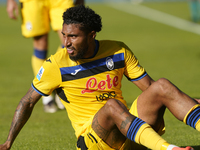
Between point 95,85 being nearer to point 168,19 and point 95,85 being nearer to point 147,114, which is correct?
point 147,114

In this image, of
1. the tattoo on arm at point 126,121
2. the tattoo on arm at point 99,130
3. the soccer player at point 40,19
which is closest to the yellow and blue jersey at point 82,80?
the tattoo on arm at point 99,130

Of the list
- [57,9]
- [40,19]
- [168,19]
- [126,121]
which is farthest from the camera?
[168,19]

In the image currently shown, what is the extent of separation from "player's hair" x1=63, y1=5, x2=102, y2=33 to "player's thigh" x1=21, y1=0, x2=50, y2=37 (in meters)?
2.51

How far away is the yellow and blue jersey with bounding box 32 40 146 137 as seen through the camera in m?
3.32

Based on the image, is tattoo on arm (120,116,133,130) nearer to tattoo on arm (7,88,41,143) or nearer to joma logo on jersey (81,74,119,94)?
joma logo on jersey (81,74,119,94)

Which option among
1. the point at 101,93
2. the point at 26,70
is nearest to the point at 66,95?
the point at 101,93

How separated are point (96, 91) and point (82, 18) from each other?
0.66m

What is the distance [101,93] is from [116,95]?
160 millimetres

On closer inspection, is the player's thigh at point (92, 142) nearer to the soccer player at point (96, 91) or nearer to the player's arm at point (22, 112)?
the soccer player at point (96, 91)

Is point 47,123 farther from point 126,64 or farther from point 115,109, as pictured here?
point 115,109

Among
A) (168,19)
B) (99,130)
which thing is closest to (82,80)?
(99,130)

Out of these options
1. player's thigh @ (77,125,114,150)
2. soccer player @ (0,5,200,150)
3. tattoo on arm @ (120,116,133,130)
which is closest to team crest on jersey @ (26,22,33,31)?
soccer player @ (0,5,200,150)

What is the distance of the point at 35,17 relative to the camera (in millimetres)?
5762

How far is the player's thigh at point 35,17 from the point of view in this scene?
573 cm
